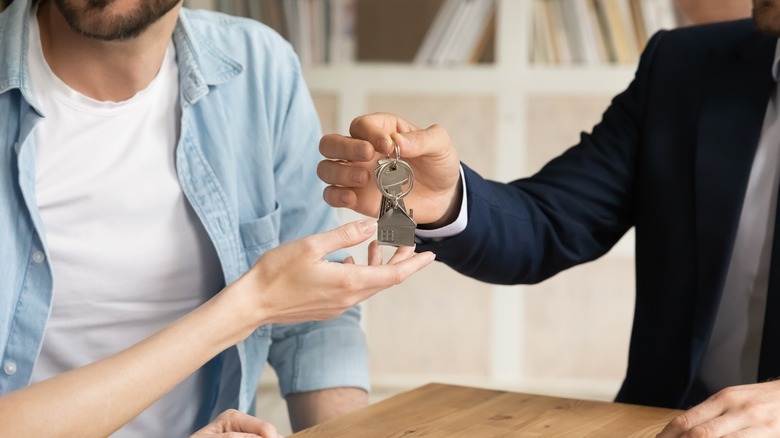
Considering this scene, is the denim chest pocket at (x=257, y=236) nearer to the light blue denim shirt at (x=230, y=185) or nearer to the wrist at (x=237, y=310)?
the light blue denim shirt at (x=230, y=185)

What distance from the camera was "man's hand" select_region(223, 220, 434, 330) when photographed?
118 centimetres

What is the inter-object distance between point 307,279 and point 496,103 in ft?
7.58

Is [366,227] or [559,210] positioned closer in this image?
[366,227]

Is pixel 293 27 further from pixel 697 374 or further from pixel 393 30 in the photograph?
pixel 697 374

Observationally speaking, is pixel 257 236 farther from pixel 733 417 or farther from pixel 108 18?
pixel 733 417

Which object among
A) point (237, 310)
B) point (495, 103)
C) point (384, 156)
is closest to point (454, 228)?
point (384, 156)

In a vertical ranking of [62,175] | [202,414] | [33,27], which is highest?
[33,27]

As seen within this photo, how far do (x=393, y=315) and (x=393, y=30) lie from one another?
3.42 feet

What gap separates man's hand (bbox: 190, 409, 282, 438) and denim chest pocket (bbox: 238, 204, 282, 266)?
0.47m

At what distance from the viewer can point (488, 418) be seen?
130cm

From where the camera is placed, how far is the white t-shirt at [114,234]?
1.53 meters

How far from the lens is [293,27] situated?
344cm

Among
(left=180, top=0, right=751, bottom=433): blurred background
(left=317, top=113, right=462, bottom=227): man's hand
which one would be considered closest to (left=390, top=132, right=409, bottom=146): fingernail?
(left=317, top=113, right=462, bottom=227): man's hand

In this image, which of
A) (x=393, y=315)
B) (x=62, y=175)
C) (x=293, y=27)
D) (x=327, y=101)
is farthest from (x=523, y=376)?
(x=62, y=175)
